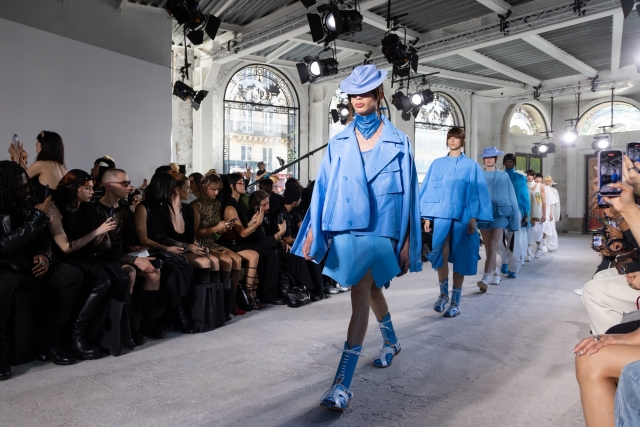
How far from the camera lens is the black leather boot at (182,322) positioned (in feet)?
13.6

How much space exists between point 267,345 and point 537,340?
2041 millimetres

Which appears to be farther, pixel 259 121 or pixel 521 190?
pixel 259 121

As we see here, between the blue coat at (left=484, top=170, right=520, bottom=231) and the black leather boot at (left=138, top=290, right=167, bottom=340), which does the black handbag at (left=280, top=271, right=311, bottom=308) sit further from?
the blue coat at (left=484, top=170, right=520, bottom=231)

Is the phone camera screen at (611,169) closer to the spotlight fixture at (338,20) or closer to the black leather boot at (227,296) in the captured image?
the black leather boot at (227,296)

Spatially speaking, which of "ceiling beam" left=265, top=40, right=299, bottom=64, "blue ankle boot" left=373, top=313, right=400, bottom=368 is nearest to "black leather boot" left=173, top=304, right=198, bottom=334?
"blue ankle boot" left=373, top=313, right=400, bottom=368

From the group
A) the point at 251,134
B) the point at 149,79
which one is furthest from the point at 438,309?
the point at 251,134

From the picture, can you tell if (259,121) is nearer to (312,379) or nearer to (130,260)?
(130,260)

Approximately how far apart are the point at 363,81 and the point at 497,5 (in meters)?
7.45

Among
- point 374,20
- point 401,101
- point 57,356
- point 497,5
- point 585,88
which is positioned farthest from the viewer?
point 585,88

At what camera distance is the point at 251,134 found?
13.5m

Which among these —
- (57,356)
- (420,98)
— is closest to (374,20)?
(420,98)

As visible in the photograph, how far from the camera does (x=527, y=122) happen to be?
18297 millimetres

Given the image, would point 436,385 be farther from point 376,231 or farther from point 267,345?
point 267,345

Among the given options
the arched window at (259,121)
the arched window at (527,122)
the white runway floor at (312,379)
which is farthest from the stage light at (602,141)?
the white runway floor at (312,379)
